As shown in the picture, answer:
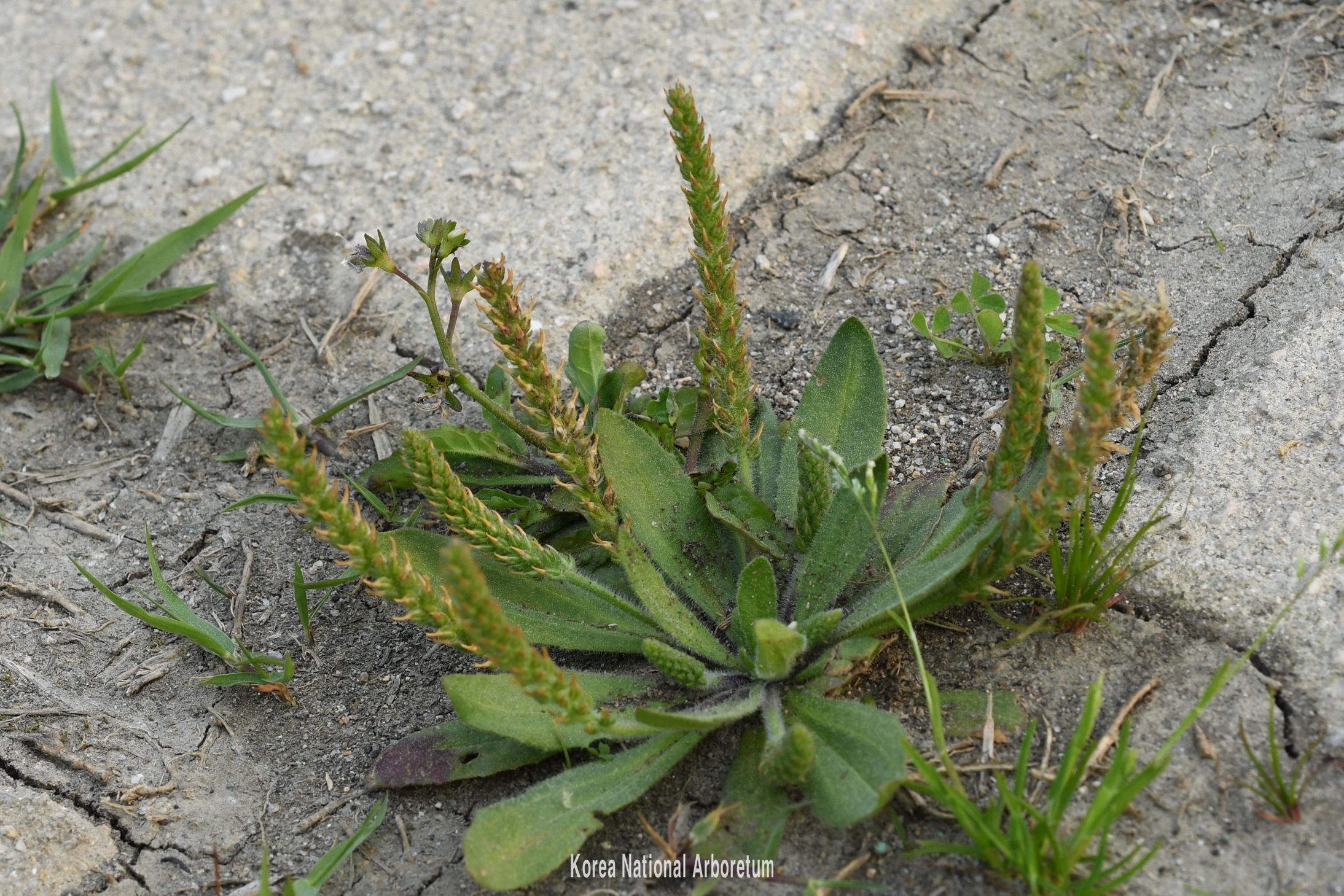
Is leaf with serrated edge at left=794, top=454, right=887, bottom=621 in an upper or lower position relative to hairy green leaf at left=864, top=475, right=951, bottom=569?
lower

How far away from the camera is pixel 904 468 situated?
2854 mm

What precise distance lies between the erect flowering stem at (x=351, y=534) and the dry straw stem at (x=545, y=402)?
42cm

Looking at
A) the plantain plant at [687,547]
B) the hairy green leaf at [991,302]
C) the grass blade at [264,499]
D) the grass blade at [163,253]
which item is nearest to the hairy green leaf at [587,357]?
the plantain plant at [687,547]

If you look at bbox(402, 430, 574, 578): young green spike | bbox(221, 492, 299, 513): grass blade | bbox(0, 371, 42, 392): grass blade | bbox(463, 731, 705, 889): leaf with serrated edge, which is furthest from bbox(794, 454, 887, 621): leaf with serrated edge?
bbox(0, 371, 42, 392): grass blade

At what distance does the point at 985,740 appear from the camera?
7.32 feet

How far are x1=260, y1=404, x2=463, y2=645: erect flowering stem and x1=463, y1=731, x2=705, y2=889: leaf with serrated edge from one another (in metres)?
0.38

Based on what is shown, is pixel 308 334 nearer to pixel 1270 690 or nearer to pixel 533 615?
pixel 533 615

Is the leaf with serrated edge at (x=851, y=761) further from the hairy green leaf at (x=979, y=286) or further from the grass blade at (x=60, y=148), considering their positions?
the grass blade at (x=60, y=148)

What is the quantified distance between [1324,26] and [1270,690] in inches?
108

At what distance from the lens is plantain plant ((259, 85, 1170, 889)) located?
2.01 m

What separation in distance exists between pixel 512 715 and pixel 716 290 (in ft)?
3.42

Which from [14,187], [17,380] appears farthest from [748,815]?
[14,187]

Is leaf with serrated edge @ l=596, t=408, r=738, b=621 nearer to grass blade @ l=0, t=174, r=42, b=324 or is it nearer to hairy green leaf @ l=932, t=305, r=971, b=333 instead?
hairy green leaf @ l=932, t=305, r=971, b=333

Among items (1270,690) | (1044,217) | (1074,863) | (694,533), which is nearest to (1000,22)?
(1044,217)
